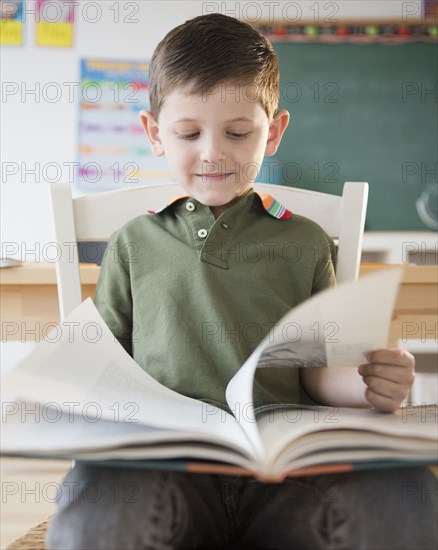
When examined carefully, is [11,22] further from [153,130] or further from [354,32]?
[153,130]

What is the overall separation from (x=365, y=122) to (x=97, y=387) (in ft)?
10.4

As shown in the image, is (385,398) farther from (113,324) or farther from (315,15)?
(315,15)

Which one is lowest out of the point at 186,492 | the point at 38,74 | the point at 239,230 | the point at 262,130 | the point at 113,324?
the point at 186,492

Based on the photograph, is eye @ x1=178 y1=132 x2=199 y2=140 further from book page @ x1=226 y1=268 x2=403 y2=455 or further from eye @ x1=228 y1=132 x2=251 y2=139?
book page @ x1=226 y1=268 x2=403 y2=455

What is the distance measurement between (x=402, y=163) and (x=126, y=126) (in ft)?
4.59

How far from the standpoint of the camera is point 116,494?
65 centimetres

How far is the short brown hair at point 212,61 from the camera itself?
0.92 m

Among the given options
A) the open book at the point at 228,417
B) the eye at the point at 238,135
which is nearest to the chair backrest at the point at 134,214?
the eye at the point at 238,135

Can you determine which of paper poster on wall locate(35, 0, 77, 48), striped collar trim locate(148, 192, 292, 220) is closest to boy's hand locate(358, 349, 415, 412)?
striped collar trim locate(148, 192, 292, 220)

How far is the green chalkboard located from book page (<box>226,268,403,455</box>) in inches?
115

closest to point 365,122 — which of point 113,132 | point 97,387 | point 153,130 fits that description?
point 113,132

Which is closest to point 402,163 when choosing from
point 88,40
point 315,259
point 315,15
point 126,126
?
point 315,15

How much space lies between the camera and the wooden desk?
125cm

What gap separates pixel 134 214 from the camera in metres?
1.14
